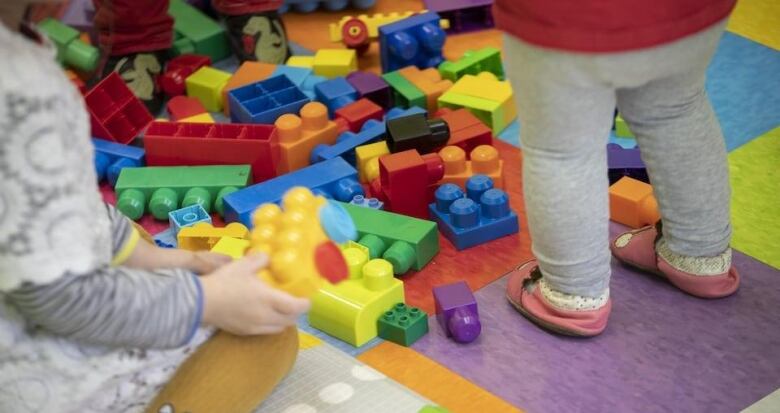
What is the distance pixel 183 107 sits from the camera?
68.9 inches

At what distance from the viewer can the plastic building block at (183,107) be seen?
1735 millimetres

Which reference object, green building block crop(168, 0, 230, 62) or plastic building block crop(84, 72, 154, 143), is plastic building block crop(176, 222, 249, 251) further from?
green building block crop(168, 0, 230, 62)

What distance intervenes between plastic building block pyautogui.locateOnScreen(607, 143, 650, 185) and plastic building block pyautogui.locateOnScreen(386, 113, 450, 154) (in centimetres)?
24

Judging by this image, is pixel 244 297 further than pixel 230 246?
No

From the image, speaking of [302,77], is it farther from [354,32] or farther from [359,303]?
[359,303]

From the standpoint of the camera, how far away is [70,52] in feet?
6.14

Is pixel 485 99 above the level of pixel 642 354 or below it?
above

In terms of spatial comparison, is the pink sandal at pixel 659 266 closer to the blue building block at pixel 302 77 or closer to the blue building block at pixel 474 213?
the blue building block at pixel 474 213

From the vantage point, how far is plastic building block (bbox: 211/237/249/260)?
133cm

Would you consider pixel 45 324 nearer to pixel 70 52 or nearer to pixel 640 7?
pixel 640 7

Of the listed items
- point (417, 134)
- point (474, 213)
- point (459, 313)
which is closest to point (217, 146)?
point (417, 134)

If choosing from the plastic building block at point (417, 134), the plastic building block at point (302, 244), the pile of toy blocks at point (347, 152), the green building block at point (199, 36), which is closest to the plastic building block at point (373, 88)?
the pile of toy blocks at point (347, 152)

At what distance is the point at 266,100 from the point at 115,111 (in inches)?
9.6

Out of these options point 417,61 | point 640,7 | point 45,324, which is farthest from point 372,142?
point 45,324
